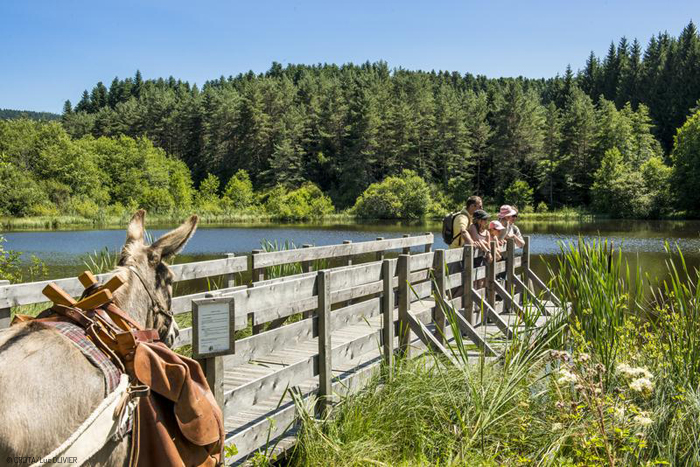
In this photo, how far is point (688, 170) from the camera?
164 feet

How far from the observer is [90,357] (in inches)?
79.7

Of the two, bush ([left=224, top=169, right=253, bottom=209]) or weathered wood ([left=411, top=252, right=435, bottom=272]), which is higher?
bush ([left=224, top=169, right=253, bottom=209])

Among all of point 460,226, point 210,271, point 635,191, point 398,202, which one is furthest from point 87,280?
point 398,202

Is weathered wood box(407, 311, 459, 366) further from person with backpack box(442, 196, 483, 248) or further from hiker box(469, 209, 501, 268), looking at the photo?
hiker box(469, 209, 501, 268)

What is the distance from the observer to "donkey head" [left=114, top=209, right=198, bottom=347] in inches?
95.1

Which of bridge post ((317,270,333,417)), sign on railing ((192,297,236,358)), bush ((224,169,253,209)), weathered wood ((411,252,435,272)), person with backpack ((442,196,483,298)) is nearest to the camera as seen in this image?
sign on railing ((192,297,236,358))

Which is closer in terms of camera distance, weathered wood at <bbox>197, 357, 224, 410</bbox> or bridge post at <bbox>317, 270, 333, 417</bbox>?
weathered wood at <bbox>197, 357, 224, 410</bbox>

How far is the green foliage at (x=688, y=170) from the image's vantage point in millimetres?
48969

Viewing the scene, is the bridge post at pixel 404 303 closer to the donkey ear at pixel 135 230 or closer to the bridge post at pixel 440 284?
the bridge post at pixel 440 284

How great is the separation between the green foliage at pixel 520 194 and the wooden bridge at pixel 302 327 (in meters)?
60.7

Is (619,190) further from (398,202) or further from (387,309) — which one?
(387,309)

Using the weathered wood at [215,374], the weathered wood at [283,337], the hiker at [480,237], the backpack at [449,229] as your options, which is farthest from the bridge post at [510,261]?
the weathered wood at [215,374]

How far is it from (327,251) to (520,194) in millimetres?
61330

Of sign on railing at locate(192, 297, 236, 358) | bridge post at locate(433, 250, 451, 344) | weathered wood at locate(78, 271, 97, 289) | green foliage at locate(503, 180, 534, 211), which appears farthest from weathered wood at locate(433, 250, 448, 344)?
green foliage at locate(503, 180, 534, 211)
